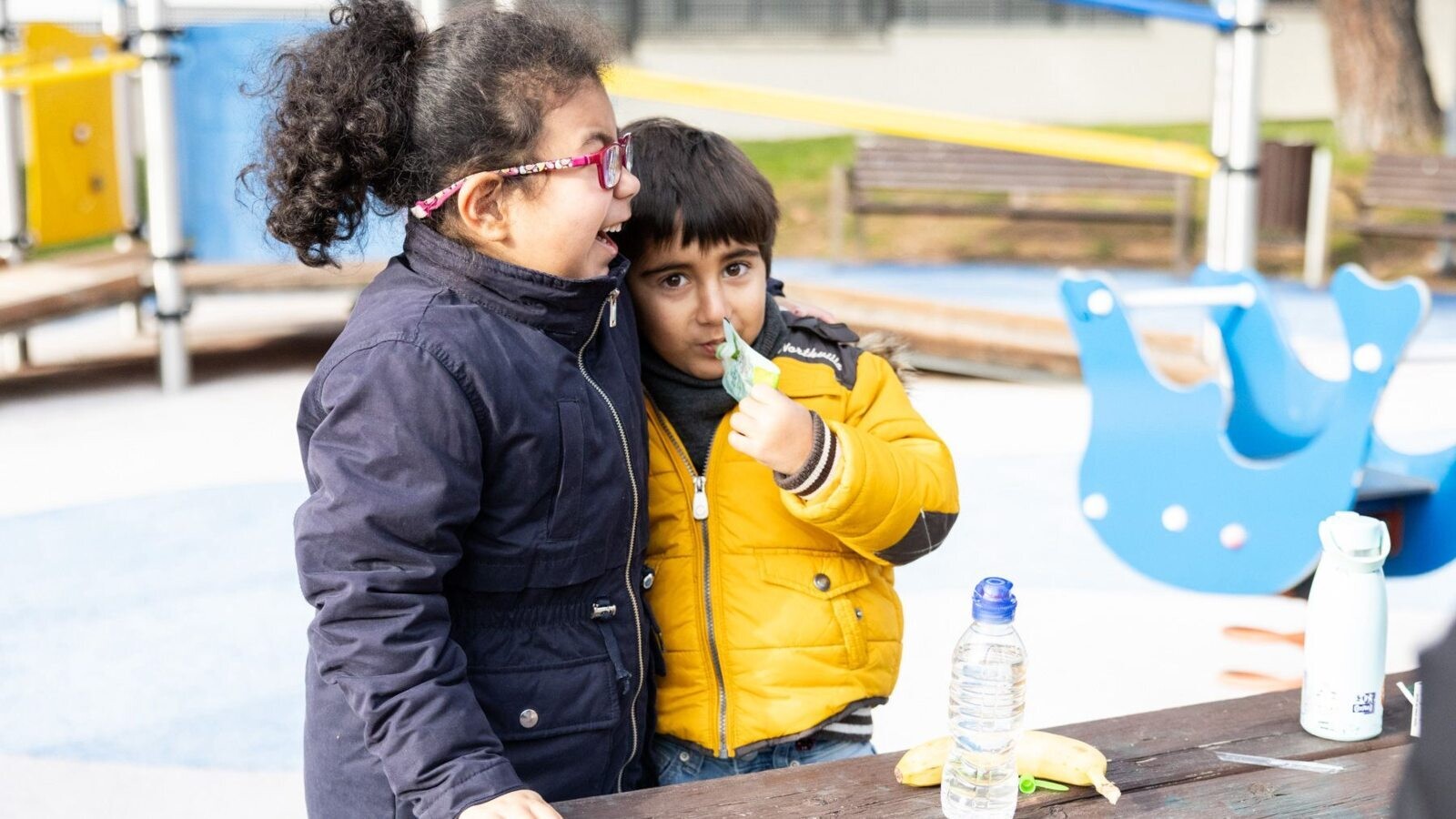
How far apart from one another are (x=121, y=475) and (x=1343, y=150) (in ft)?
38.1

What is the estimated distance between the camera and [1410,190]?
1036 centimetres

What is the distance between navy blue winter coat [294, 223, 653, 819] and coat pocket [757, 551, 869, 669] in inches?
8.0

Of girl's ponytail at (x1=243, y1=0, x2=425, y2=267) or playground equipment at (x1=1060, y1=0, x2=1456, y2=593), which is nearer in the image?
girl's ponytail at (x1=243, y1=0, x2=425, y2=267)

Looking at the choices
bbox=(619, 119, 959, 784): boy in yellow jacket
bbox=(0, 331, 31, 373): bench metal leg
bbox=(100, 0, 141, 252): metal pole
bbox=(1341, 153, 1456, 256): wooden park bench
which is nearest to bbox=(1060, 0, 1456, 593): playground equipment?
bbox=(619, 119, 959, 784): boy in yellow jacket

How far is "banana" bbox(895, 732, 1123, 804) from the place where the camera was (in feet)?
5.70

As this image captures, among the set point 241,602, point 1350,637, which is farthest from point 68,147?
point 1350,637

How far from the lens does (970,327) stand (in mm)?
6516

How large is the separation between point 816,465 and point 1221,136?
12.4 feet

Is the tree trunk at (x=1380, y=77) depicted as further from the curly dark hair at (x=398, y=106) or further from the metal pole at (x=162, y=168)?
the curly dark hair at (x=398, y=106)

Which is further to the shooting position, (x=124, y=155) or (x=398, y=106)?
(x=124, y=155)

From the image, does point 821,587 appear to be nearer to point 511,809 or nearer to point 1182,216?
point 511,809

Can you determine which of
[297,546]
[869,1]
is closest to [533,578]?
[297,546]

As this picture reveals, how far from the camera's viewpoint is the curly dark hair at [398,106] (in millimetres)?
1827

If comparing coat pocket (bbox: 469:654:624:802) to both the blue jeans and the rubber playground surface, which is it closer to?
the blue jeans
